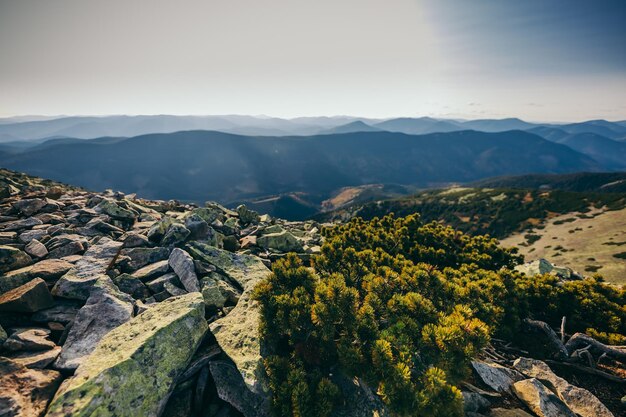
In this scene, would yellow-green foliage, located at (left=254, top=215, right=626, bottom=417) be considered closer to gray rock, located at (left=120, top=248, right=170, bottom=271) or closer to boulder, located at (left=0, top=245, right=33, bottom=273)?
gray rock, located at (left=120, top=248, right=170, bottom=271)

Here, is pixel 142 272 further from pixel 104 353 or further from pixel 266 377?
pixel 266 377

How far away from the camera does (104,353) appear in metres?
6.68

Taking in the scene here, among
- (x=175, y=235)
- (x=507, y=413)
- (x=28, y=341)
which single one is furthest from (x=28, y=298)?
(x=507, y=413)

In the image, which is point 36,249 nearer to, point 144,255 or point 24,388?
point 144,255

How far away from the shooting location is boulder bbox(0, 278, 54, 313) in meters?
7.89

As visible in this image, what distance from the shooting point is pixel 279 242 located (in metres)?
17.2

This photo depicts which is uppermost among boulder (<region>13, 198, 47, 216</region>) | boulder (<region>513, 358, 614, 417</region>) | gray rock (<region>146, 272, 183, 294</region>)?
boulder (<region>13, 198, 47, 216</region>)

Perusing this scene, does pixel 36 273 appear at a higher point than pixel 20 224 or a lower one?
lower

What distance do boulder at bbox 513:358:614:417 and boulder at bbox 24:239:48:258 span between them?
18594mm

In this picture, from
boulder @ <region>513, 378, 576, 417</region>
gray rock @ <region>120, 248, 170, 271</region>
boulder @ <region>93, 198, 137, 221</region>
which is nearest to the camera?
boulder @ <region>513, 378, 576, 417</region>

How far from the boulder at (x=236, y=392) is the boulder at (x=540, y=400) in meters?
7.26

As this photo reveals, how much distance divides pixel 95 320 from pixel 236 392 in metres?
4.93

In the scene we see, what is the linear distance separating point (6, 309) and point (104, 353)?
4.05 meters

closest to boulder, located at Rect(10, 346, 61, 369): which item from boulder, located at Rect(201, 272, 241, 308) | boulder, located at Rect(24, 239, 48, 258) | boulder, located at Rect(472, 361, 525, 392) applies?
boulder, located at Rect(201, 272, 241, 308)
